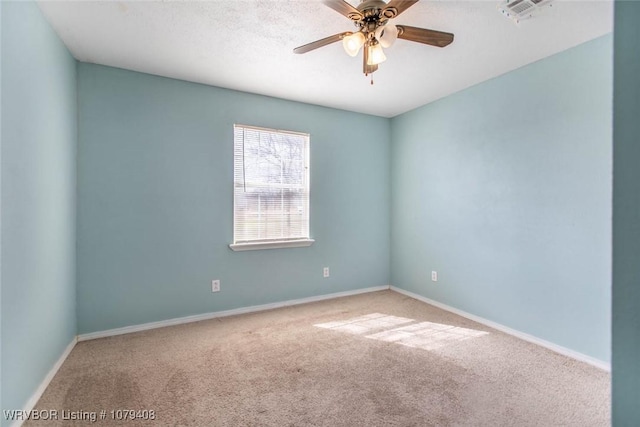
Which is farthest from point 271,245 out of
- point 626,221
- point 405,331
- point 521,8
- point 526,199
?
point 626,221

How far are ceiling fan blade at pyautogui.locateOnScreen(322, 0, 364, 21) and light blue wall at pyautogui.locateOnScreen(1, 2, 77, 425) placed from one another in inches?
66.0

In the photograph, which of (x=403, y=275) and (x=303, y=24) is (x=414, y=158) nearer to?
(x=403, y=275)

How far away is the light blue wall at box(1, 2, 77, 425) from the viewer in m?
1.52

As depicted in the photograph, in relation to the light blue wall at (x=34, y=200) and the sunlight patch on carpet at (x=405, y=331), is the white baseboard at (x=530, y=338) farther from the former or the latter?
the light blue wall at (x=34, y=200)

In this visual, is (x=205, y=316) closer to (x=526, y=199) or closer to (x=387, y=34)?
(x=387, y=34)

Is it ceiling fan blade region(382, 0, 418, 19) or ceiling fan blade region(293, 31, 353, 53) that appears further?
ceiling fan blade region(293, 31, 353, 53)

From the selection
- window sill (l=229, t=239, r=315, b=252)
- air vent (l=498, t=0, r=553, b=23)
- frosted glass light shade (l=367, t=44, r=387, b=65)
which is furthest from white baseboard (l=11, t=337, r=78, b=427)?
air vent (l=498, t=0, r=553, b=23)

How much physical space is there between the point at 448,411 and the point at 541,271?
159 centimetres

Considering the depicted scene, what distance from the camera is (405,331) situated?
280cm

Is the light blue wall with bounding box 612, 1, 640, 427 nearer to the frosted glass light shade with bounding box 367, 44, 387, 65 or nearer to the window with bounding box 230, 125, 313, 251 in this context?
the frosted glass light shade with bounding box 367, 44, 387, 65

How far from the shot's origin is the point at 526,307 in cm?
266

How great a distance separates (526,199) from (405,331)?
1649 mm

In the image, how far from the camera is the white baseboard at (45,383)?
1663 millimetres

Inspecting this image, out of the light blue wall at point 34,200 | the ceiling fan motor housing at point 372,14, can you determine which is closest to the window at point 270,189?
the light blue wall at point 34,200
